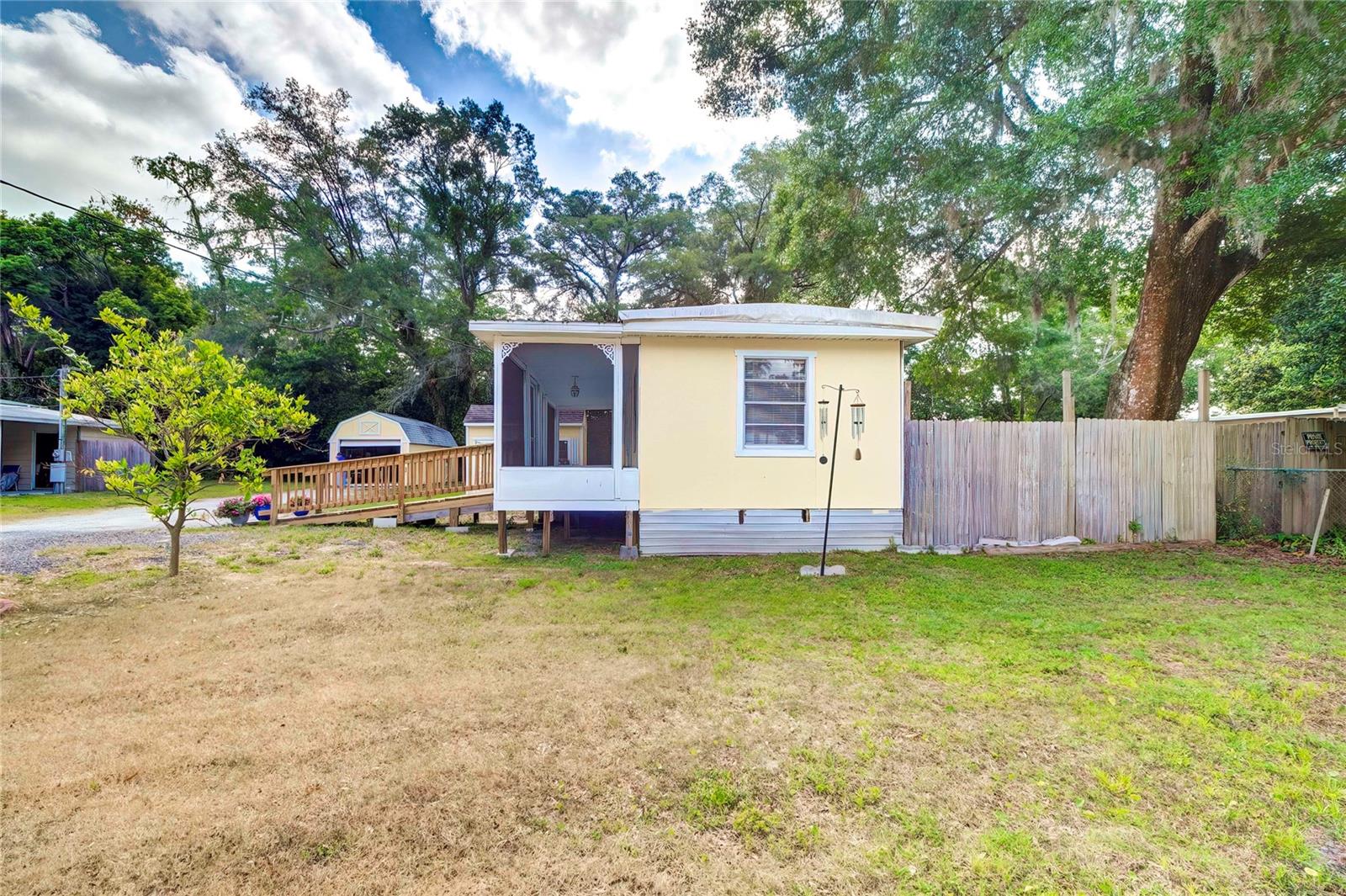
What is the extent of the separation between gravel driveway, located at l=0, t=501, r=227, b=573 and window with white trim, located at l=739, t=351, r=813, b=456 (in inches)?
312

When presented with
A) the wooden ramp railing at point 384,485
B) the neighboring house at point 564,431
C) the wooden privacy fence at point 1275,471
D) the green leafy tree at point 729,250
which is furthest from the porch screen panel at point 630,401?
the green leafy tree at point 729,250

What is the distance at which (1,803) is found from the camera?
2.23m

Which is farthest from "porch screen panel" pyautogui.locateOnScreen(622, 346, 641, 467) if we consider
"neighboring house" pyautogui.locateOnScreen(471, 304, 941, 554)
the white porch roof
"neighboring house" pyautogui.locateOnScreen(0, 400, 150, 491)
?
"neighboring house" pyautogui.locateOnScreen(0, 400, 150, 491)

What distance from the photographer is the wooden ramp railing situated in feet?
32.2

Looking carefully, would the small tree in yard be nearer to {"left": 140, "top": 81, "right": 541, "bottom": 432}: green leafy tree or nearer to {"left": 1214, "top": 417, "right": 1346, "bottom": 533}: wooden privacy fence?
{"left": 1214, "top": 417, "right": 1346, "bottom": 533}: wooden privacy fence

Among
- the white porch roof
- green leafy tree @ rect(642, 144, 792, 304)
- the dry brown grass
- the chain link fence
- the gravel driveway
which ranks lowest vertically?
the dry brown grass

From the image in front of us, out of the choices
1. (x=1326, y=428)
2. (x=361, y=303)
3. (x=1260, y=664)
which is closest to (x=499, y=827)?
(x=1260, y=664)

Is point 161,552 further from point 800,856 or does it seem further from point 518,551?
point 800,856

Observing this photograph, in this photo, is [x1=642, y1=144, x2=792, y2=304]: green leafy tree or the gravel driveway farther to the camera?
[x1=642, y1=144, x2=792, y2=304]: green leafy tree

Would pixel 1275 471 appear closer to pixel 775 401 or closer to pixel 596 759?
pixel 775 401

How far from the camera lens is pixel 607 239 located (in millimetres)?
23375

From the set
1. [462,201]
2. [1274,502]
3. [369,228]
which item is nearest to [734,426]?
[1274,502]

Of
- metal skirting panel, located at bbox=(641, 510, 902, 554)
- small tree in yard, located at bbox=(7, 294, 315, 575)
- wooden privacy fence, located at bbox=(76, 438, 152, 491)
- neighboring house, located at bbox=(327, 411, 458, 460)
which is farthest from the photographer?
wooden privacy fence, located at bbox=(76, 438, 152, 491)

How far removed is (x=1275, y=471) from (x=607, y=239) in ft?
71.0
